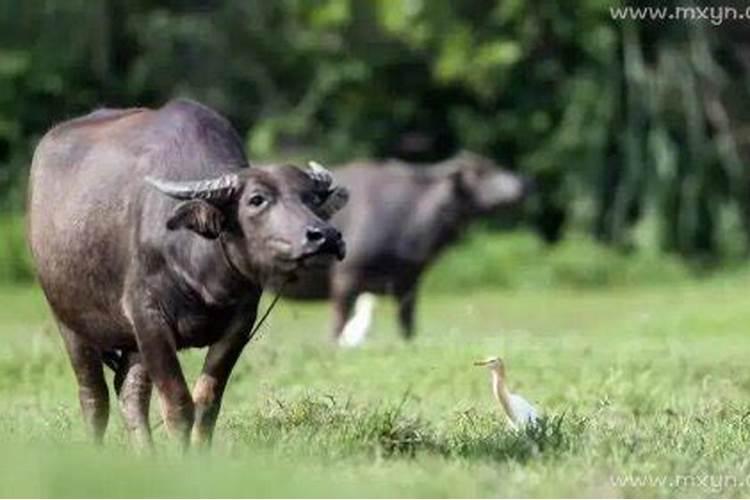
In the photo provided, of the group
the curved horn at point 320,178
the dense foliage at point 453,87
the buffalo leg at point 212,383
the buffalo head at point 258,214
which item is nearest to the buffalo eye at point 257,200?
the buffalo head at point 258,214

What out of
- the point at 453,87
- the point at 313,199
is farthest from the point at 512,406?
the point at 453,87

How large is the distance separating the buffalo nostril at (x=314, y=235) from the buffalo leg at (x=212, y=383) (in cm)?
73

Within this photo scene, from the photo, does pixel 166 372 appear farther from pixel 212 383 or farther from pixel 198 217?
pixel 198 217

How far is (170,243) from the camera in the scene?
31.0ft

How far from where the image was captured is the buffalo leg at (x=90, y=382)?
10477mm

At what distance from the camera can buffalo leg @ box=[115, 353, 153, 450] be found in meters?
9.74

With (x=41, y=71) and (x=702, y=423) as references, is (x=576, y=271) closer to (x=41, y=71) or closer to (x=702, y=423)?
(x=41, y=71)

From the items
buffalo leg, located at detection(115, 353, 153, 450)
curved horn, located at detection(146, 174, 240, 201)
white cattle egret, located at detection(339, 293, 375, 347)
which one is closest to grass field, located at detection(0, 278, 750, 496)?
buffalo leg, located at detection(115, 353, 153, 450)

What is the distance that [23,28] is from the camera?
97.5 ft

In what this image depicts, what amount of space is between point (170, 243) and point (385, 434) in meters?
1.20

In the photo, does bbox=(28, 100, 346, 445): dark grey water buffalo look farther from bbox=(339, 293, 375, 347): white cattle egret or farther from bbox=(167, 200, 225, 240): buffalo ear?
bbox=(339, 293, 375, 347): white cattle egret

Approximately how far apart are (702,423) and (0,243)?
18.0 meters

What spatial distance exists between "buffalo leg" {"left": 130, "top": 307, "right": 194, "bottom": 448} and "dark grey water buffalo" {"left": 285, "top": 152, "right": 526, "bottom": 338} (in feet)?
32.8

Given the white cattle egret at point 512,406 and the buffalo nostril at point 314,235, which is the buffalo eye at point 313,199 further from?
the white cattle egret at point 512,406
